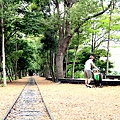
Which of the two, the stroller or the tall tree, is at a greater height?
the tall tree

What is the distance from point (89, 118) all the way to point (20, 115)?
5.73 feet

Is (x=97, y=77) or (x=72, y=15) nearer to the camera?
(x=97, y=77)

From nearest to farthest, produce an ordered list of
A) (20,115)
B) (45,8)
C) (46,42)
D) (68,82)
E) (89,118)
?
(89,118), (20,115), (68,82), (45,8), (46,42)

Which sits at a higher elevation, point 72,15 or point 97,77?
point 72,15

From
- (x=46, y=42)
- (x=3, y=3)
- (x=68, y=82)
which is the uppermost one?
(x=3, y=3)

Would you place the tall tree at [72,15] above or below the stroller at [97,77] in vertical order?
above

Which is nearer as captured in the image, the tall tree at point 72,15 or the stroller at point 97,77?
the stroller at point 97,77

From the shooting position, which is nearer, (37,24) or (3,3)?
(3,3)

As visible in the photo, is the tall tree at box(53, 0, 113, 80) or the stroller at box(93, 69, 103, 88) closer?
the stroller at box(93, 69, 103, 88)

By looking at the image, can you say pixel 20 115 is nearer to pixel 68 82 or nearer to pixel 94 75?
pixel 94 75

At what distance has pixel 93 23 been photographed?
30.3m

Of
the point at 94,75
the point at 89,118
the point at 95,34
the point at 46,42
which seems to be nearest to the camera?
the point at 89,118

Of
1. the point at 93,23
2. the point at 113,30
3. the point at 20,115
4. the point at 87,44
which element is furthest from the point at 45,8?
the point at 20,115

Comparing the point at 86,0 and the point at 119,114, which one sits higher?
the point at 86,0
